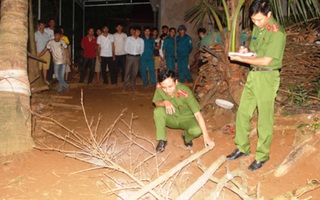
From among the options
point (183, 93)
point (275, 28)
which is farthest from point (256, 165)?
point (275, 28)

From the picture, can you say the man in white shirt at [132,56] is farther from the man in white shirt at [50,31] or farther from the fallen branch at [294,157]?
the fallen branch at [294,157]

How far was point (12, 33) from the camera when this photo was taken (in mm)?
4492

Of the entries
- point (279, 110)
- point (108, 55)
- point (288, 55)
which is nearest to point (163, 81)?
point (279, 110)

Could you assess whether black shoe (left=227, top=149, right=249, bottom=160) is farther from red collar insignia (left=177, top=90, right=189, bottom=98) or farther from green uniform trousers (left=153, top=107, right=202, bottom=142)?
red collar insignia (left=177, top=90, right=189, bottom=98)

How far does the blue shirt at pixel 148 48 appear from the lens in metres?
10.7

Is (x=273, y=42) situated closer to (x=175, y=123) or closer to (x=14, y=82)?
(x=175, y=123)

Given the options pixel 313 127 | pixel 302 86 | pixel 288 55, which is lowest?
pixel 313 127

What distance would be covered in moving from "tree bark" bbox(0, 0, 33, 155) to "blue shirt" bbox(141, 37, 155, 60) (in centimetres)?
622

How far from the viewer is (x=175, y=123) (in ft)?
16.5

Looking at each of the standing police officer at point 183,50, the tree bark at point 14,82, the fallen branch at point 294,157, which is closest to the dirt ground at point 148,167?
the fallen branch at point 294,157

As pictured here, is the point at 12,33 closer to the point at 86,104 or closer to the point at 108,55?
the point at 86,104

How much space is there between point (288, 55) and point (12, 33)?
4229 mm

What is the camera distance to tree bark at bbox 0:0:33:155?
14.1 feet

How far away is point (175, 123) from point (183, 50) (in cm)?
678
